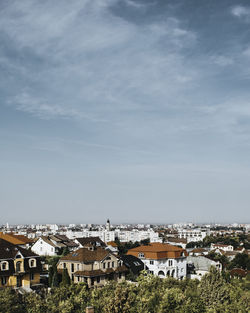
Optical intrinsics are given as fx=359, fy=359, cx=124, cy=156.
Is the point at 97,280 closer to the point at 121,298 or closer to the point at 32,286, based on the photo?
the point at 32,286

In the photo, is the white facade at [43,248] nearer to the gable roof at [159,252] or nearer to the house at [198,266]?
the gable roof at [159,252]

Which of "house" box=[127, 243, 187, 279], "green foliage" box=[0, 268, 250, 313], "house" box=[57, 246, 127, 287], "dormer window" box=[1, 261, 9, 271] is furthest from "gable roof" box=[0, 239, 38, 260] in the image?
"house" box=[127, 243, 187, 279]

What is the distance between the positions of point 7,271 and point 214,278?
80.7 feet

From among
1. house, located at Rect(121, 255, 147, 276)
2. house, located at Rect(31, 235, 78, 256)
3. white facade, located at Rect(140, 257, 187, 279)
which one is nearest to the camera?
house, located at Rect(121, 255, 147, 276)

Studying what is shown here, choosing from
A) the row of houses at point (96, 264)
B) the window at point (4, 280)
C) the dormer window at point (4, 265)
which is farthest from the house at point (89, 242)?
the window at point (4, 280)

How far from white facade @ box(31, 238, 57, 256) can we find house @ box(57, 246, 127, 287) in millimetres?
39980

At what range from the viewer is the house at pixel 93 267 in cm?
5153

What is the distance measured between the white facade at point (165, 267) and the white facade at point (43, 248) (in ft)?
123

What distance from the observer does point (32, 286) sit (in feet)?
150

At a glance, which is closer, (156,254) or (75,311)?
(75,311)

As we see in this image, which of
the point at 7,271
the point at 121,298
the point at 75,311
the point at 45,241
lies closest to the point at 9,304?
the point at 75,311

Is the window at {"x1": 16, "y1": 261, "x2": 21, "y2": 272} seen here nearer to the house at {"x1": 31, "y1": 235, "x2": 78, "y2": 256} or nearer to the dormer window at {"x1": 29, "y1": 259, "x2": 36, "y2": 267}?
the dormer window at {"x1": 29, "y1": 259, "x2": 36, "y2": 267}

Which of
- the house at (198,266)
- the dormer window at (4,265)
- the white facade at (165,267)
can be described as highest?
the dormer window at (4,265)

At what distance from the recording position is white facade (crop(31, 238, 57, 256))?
310ft
